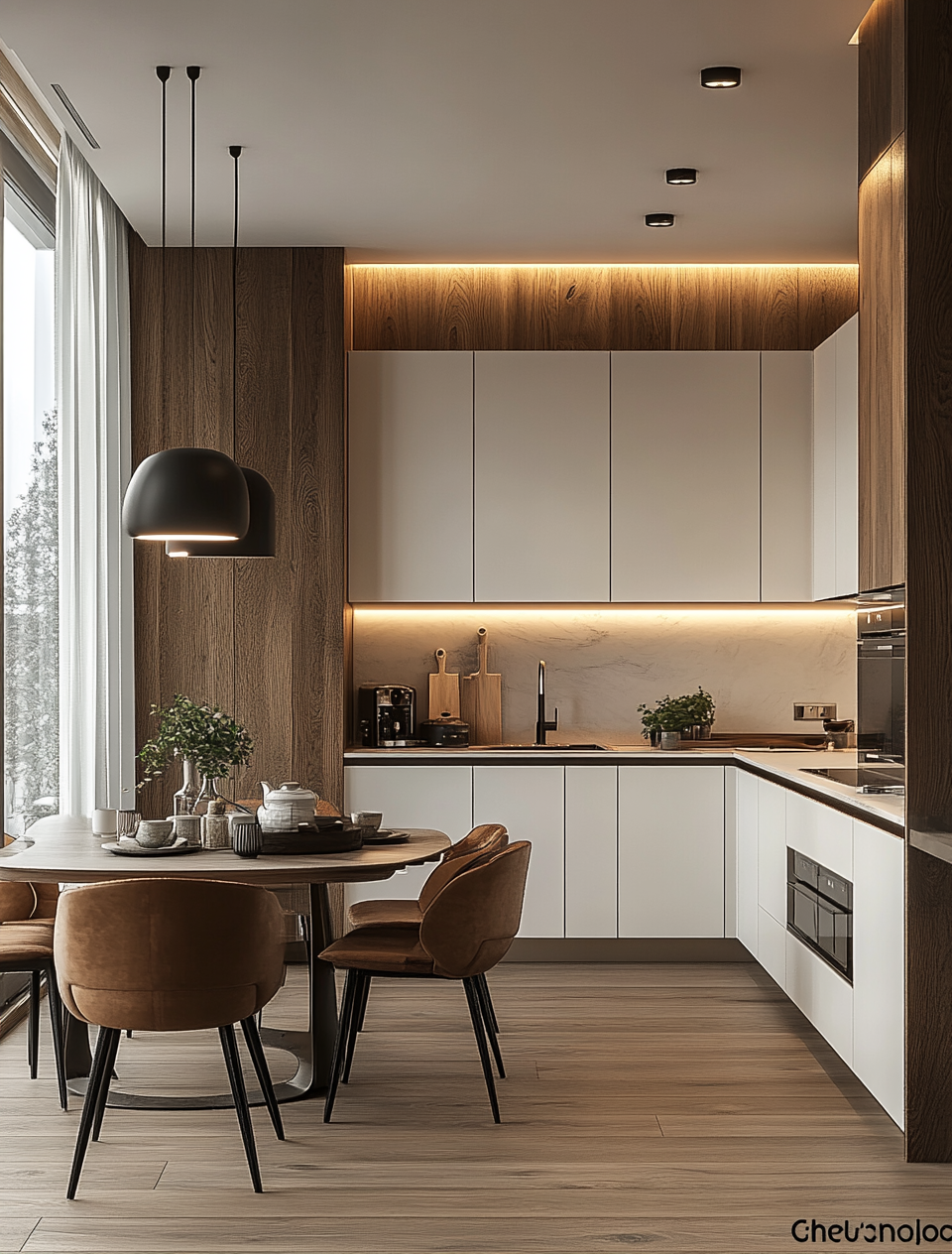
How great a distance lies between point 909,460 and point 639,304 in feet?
9.48

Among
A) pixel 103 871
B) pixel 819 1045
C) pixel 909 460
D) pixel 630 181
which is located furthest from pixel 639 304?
pixel 103 871

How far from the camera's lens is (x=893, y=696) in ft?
11.3

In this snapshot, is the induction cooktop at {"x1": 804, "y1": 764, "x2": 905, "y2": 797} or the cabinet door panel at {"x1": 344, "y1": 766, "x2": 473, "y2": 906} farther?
the cabinet door panel at {"x1": 344, "y1": 766, "x2": 473, "y2": 906}

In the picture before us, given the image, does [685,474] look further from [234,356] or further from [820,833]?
[820,833]

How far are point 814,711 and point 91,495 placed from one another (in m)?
3.31

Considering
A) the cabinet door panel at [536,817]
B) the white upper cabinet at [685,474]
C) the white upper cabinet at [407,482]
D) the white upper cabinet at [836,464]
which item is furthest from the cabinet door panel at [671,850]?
the white upper cabinet at [407,482]

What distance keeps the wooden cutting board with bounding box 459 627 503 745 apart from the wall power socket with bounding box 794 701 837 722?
137 centimetres

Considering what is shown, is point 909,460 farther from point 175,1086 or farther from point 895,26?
point 175,1086

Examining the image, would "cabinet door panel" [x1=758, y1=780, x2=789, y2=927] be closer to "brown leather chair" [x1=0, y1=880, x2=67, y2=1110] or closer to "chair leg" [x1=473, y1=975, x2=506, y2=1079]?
"chair leg" [x1=473, y1=975, x2=506, y2=1079]

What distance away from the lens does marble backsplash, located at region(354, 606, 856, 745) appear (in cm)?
604

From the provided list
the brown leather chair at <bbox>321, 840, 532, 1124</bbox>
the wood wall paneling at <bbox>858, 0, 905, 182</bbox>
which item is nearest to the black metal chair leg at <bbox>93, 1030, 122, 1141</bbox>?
the brown leather chair at <bbox>321, 840, 532, 1124</bbox>

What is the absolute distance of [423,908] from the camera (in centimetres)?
406

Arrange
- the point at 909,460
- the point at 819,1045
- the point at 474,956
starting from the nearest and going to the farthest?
the point at 909,460, the point at 474,956, the point at 819,1045

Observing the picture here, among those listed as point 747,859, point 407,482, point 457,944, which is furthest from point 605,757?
point 457,944
